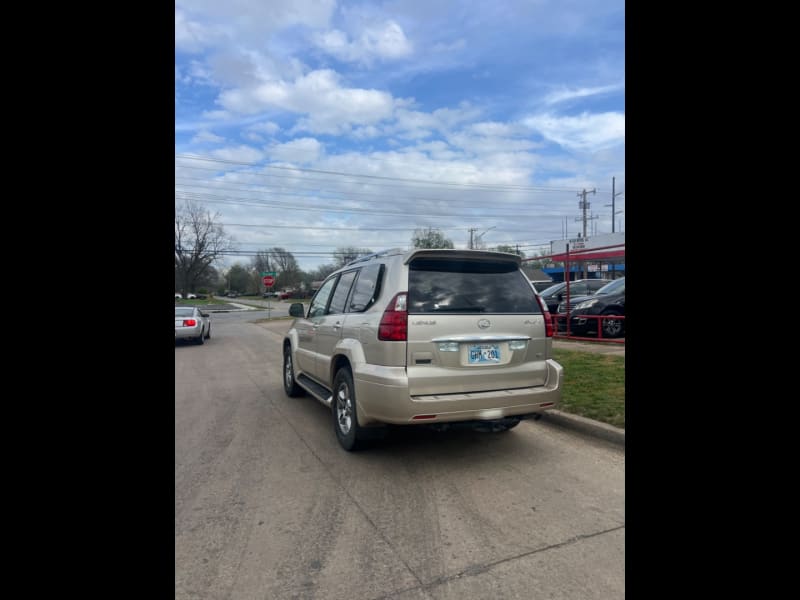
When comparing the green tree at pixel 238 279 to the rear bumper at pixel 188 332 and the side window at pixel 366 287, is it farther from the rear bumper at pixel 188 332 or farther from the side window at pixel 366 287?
the side window at pixel 366 287

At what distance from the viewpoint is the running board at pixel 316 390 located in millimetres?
5008

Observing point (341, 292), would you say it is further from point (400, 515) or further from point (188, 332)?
point (188, 332)

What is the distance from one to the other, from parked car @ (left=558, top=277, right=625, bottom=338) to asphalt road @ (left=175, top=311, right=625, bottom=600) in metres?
6.88

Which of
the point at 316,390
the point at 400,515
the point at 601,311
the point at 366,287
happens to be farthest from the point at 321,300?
the point at 601,311

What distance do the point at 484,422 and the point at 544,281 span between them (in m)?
15.8

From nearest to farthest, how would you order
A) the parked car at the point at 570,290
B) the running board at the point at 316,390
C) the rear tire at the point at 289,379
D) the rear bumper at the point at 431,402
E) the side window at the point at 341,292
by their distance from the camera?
1. the rear bumper at the point at 431,402
2. the running board at the point at 316,390
3. the side window at the point at 341,292
4. the rear tire at the point at 289,379
5. the parked car at the point at 570,290

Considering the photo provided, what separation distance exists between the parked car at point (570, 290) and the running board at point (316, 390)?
964cm

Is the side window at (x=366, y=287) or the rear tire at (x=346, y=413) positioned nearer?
the rear tire at (x=346, y=413)

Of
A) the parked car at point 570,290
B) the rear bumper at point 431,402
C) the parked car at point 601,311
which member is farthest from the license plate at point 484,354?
the parked car at point 570,290

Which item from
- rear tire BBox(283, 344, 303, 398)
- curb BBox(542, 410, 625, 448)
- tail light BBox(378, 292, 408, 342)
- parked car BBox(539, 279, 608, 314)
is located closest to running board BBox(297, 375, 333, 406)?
rear tire BBox(283, 344, 303, 398)

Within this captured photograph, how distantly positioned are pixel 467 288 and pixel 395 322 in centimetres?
75

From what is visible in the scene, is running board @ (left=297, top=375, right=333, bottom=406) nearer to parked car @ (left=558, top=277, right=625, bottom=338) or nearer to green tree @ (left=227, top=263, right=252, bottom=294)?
parked car @ (left=558, top=277, right=625, bottom=338)

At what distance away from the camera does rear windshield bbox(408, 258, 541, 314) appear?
3998 mm
